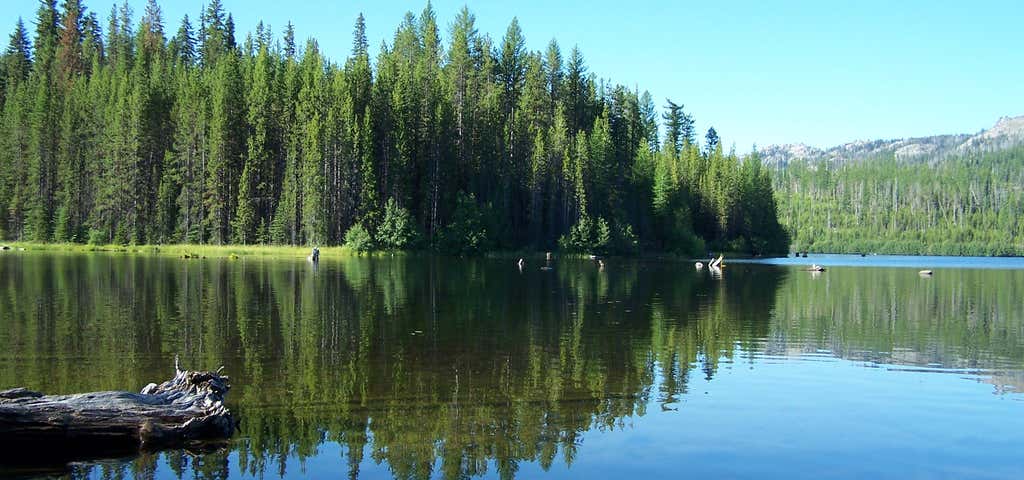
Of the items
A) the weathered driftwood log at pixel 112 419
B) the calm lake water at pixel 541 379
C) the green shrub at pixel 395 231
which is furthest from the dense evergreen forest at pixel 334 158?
the weathered driftwood log at pixel 112 419

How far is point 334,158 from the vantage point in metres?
91.2

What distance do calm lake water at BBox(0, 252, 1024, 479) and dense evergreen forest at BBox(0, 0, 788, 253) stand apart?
52701 millimetres

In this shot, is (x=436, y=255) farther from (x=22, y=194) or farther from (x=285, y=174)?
(x=22, y=194)

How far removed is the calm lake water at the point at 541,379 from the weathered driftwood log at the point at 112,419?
59 cm

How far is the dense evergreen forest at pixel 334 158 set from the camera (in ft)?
300

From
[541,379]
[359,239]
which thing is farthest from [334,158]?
[541,379]

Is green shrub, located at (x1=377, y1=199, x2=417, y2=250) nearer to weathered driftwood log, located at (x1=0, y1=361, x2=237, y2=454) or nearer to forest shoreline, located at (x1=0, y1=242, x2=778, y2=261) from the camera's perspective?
forest shoreline, located at (x1=0, y1=242, x2=778, y2=261)

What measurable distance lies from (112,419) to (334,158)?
80.9 metres

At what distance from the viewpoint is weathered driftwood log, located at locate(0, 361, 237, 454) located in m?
12.0

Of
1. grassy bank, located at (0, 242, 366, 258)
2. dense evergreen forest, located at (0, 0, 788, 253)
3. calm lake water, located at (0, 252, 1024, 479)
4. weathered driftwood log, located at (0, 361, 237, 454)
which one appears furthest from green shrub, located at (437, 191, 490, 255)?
weathered driftwood log, located at (0, 361, 237, 454)

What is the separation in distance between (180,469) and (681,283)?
48.4 metres

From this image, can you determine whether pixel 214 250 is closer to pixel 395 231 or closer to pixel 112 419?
pixel 395 231

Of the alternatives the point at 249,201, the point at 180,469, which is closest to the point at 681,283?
the point at 180,469

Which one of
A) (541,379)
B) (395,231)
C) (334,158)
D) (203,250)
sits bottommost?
(541,379)
